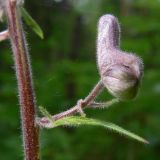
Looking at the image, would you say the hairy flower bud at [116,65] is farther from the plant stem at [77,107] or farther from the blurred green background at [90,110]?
the blurred green background at [90,110]

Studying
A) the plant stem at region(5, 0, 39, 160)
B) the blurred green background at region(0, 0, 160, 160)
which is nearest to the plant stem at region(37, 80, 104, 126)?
the plant stem at region(5, 0, 39, 160)

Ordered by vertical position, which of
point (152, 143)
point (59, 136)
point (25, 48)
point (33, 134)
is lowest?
point (152, 143)

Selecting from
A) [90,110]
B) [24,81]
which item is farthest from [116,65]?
[90,110]

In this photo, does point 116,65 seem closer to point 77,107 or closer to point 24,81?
point 77,107

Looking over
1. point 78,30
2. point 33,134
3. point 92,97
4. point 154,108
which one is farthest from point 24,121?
point 78,30

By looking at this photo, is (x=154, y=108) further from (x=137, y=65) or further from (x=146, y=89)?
(x=137, y=65)

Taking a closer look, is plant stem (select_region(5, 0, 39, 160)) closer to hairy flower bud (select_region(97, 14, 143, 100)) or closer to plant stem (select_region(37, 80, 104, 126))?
plant stem (select_region(37, 80, 104, 126))
